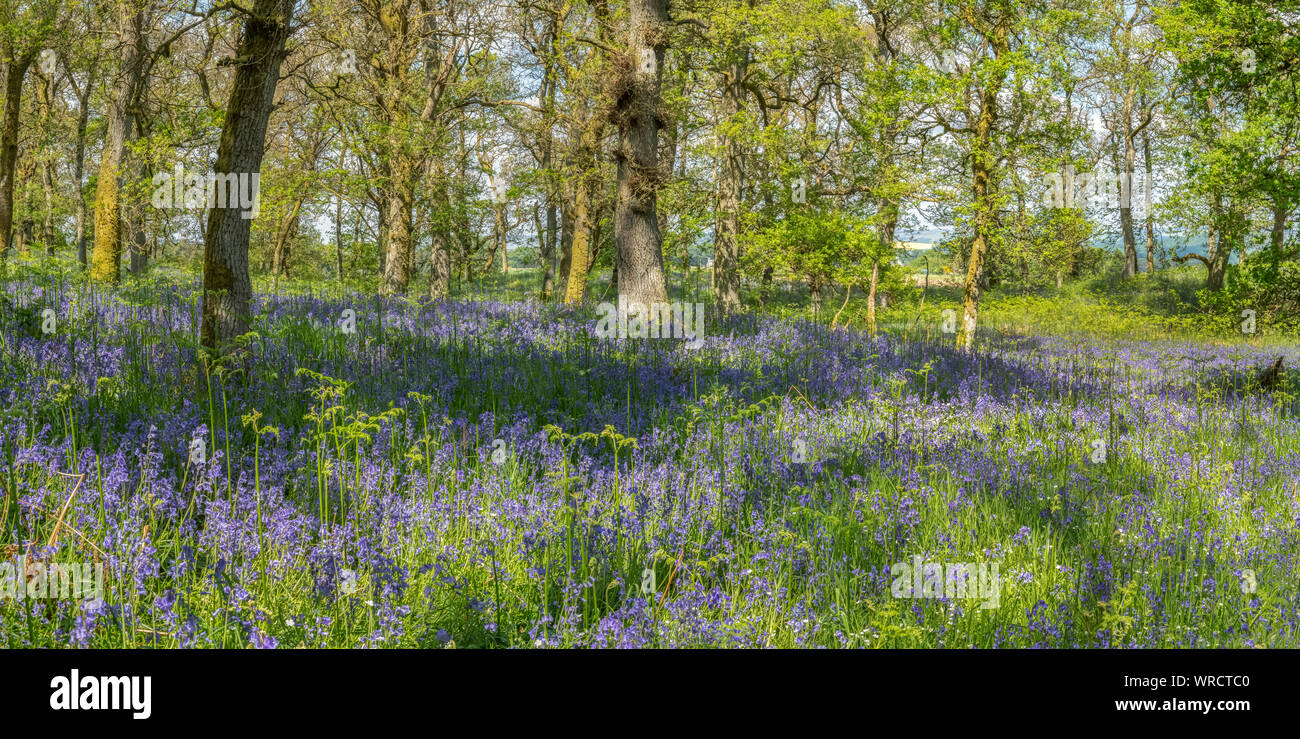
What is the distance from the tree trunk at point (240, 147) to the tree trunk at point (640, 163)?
5.11 m

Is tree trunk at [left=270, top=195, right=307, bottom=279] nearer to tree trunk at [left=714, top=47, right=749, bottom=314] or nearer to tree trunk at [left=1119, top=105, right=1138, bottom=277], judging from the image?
tree trunk at [left=714, top=47, right=749, bottom=314]

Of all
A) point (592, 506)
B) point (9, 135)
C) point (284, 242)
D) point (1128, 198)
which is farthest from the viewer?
point (1128, 198)

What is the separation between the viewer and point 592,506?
158 inches

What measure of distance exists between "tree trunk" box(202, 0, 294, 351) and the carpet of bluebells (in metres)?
0.47

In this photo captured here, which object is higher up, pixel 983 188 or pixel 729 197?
pixel 729 197

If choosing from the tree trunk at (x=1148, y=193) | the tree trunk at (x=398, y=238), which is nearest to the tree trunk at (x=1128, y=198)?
the tree trunk at (x=1148, y=193)

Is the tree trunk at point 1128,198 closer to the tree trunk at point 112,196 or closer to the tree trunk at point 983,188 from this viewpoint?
the tree trunk at point 983,188

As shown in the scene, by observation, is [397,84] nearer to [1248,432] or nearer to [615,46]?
[615,46]

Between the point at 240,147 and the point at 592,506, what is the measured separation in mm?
4738

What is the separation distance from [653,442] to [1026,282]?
31814mm

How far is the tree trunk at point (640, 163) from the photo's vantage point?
10648 mm

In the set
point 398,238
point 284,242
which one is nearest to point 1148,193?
point 398,238


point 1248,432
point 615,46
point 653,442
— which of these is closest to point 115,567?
point 653,442

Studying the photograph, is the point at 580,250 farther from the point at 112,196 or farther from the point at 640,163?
the point at 112,196
